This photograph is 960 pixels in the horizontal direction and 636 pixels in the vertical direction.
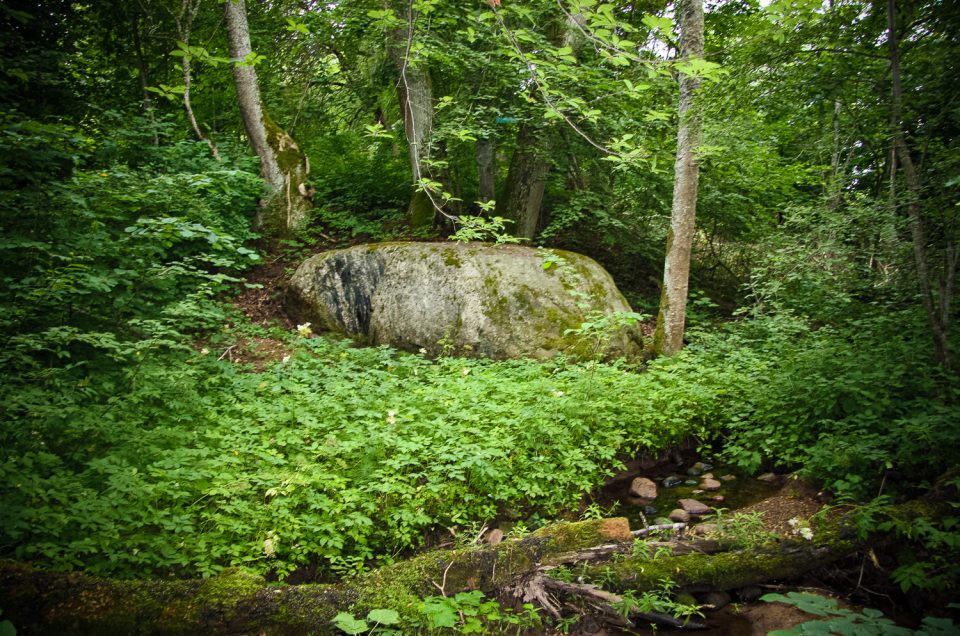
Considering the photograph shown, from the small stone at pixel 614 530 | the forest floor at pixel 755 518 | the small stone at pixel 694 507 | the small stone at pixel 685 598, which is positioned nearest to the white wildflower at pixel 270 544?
the forest floor at pixel 755 518

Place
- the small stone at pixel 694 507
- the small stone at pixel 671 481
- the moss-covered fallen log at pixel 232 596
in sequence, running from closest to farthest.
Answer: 1. the moss-covered fallen log at pixel 232 596
2. the small stone at pixel 694 507
3. the small stone at pixel 671 481

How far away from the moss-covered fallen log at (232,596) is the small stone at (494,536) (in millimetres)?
520

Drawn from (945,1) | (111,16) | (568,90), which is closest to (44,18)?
(111,16)

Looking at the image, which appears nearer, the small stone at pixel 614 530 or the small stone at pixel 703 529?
the small stone at pixel 614 530

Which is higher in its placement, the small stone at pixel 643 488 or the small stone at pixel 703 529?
the small stone at pixel 703 529

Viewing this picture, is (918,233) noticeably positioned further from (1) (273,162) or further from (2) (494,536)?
(1) (273,162)

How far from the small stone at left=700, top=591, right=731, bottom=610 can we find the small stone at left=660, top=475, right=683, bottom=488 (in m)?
1.58

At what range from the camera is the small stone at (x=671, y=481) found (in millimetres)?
4524

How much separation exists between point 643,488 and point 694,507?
469 mm

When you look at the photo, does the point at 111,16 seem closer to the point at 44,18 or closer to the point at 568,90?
the point at 44,18

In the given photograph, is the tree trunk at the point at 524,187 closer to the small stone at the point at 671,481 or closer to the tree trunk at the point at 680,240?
the tree trunk at the point at 680,240

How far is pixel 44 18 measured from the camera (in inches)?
279

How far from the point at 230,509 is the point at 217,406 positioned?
177 centimetres

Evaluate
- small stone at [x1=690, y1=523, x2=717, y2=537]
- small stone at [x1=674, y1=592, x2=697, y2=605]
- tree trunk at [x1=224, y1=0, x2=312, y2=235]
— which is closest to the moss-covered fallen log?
small stone at [x1=674, y1=592, x2=697, y2=605]
